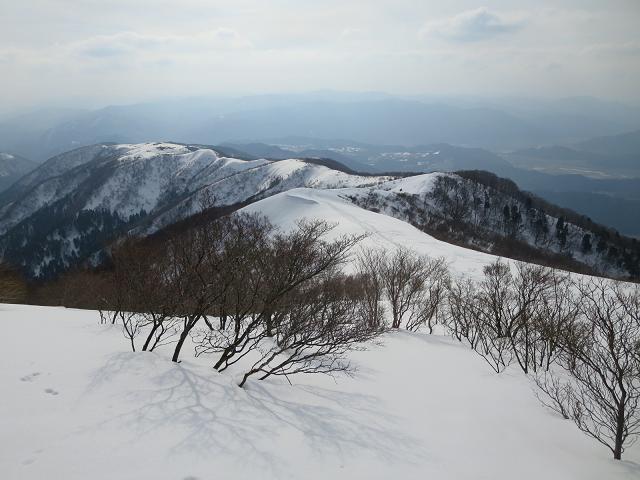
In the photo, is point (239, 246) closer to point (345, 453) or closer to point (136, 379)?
point (136, 379)

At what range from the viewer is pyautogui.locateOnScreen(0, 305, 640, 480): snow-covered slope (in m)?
8.24

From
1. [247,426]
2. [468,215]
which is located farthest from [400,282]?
[468,215]

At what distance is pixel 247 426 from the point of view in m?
10.5

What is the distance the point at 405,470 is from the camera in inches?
378

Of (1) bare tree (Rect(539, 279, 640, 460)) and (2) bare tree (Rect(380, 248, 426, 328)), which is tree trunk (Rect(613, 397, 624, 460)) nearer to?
(1) bare tree (Rect(539, 279, 640, 460))

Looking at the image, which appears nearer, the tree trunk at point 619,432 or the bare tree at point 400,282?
the tree trunk at point 619,432

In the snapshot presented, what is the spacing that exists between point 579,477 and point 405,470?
498cm

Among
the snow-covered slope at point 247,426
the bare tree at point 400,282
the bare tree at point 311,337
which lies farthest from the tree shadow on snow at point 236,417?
the bare tree at point 400,282

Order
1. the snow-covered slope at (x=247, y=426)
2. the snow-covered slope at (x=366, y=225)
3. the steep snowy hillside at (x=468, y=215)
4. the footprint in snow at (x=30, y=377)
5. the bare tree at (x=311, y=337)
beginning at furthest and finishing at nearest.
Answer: the steep snowy hillside at (x=468, y=215)
the snow-covered slope at (x=366, y=225)
the bare tree at (x=311, y=337)
the footprint in snow at (x=30, y=377)
the snow-covered slope at (x=247, y=426)

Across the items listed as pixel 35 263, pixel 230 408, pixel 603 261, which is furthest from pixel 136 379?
pixel 35 263

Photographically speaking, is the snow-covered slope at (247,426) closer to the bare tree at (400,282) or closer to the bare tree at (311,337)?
the bare tree at (311,337)

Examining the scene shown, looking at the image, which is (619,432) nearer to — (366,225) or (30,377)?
(30,377)

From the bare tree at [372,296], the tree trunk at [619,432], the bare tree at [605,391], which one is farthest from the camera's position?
the bare tree at [372,296]

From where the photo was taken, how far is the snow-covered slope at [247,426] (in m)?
8.24
